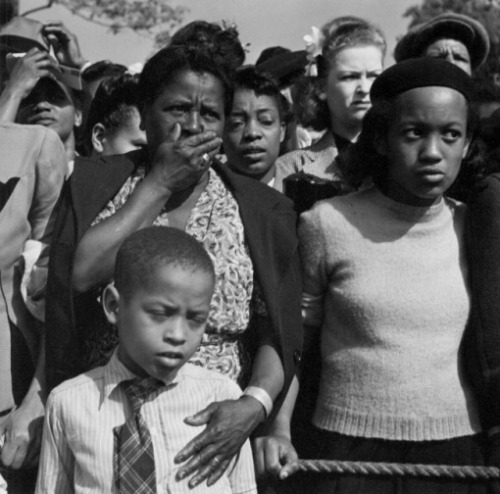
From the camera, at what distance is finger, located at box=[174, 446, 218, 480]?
2.80m

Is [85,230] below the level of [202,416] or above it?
above

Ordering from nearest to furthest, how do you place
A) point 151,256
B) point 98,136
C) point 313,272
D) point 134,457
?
point 134,457
point 151,256
point 313,272
point 98,136

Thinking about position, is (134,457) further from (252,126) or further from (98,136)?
(98,136)

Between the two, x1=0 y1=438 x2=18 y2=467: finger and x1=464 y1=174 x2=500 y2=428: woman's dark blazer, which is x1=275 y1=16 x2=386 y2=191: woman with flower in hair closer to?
x1=464 y1=174 x2=500 y2=428: woman's dark blazer

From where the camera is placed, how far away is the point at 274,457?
3066 millimetres

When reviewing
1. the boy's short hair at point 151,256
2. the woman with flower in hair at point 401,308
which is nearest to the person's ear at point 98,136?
the woman with flower in hair at point 401,308

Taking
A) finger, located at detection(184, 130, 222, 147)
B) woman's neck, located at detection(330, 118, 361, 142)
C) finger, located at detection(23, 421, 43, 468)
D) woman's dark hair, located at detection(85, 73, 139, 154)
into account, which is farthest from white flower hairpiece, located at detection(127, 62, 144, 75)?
finger, located at detection(23, 421, 43, 468)

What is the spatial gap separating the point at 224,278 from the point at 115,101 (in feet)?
5.57

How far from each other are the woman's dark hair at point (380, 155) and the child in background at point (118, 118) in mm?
1247

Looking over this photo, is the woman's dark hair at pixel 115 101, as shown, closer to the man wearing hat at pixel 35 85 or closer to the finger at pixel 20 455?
the man wearing hat at pixel 35 85

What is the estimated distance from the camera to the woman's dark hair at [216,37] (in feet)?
14.4

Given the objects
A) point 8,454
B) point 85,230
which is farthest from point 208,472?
point 85,230

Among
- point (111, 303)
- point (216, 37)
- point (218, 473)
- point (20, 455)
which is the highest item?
point (216, 37)

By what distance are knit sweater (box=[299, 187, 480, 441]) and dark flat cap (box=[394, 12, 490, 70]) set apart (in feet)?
5.24
